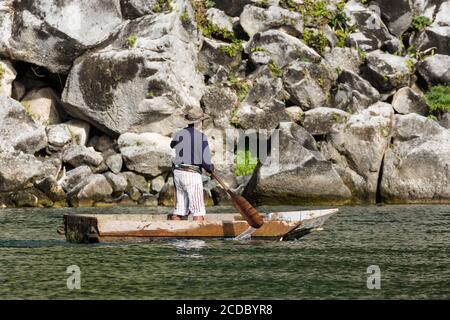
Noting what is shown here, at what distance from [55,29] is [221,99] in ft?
22.3

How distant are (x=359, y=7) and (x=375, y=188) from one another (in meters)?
11.0

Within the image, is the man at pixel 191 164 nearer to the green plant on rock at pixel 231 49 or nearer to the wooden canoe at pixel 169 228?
the wooden canoe at pixel 169 228

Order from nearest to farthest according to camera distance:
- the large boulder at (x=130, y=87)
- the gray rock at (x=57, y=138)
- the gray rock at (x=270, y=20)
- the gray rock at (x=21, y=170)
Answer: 1. the gray rock at (x=21, y=170)
2. the gray rock at (x=57, y=138)
3. the large boulder at (x=130, y=87)
4. the gray rock at (x=270, y=20)

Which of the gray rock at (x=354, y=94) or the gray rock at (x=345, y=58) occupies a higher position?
the gray rock at (x=345, y=58)

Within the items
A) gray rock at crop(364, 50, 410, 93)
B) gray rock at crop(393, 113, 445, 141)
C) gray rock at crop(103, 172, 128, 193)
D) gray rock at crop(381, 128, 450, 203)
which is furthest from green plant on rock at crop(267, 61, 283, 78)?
gray rock at crop(103, 172, 128, 193)

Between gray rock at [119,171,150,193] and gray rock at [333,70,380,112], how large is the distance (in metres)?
8.46

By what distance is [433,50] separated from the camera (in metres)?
39.4

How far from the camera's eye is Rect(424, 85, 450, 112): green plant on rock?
36.5m

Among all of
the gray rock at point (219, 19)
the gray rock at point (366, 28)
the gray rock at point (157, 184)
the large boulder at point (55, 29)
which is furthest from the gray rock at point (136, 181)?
the gray rock at point (366, 28)

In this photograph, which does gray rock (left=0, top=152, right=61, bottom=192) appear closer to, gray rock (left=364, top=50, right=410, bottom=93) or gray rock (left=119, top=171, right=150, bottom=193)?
gray rock (left=119, top=171, right=150, bottom=193)

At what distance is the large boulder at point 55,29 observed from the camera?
113 ft

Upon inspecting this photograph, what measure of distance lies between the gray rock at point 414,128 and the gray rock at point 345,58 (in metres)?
5.16

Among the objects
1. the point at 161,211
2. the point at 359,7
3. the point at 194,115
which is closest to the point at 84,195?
the point at 161,211

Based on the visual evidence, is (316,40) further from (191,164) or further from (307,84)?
(191,164)
